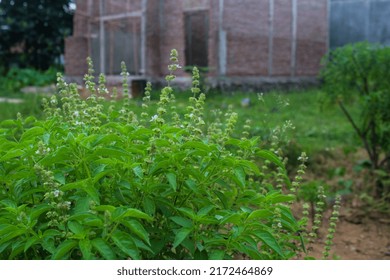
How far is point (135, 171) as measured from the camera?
1.90 metres

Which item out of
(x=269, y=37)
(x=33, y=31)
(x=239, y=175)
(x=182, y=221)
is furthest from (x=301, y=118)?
(x=33, y=31)

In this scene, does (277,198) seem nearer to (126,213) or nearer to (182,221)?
(182,221)

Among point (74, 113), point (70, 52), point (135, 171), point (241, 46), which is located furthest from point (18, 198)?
point (70, 52)

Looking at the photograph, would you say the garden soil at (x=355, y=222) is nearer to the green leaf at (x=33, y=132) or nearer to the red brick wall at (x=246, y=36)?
the green leaf at (x=33, y=132)

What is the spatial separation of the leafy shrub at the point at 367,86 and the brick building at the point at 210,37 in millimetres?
6968

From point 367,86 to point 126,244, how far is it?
444 centimetres

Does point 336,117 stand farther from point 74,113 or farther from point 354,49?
point 74,113

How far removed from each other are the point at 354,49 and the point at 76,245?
4.38 meters

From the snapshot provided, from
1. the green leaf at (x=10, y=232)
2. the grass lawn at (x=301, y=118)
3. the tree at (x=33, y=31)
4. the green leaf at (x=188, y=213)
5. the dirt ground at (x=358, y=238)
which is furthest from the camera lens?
the tree at (x=33, y=31)

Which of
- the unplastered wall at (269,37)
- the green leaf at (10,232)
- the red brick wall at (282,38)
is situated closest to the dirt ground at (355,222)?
the green leaf at (10,232)

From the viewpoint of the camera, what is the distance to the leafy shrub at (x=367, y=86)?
Result: 5.50 m

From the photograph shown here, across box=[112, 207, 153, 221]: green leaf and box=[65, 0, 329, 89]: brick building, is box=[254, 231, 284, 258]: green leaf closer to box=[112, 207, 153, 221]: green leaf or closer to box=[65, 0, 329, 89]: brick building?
box=[112, 207, 153, 221]: green leaf

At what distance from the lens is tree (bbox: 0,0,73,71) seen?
18359 millimetres

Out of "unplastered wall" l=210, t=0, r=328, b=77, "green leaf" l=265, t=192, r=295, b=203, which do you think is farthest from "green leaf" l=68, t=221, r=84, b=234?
"unplastered wall" l=210, t=0, r=328, b=77
